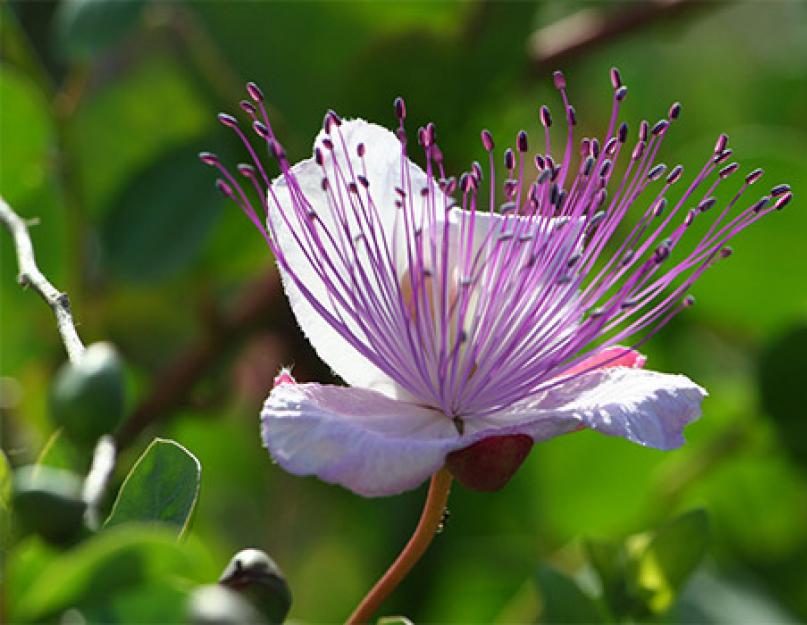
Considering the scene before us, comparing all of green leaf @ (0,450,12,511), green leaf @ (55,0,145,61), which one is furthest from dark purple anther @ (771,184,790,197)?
green leaf @ (55,0,145,61)

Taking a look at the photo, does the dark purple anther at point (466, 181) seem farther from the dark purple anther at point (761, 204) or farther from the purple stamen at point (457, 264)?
the dark purple anther at point (761, 204)

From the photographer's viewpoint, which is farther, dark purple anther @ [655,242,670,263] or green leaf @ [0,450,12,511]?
dark purple anther @ [655,242,670,263]

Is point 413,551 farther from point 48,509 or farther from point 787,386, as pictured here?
point 787,386

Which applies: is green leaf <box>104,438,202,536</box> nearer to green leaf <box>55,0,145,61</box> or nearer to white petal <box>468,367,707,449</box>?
white petal <box>468,367,707,449</box>

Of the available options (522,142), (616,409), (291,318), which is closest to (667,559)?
(616,409)

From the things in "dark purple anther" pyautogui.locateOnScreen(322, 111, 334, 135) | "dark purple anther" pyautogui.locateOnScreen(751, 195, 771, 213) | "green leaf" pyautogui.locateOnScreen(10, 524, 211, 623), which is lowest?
"green leaf" pyautogui.locateOnScreen(10, 524, 211, 623)

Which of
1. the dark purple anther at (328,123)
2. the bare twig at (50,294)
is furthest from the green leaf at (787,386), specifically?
the bare twig at (50,294)
